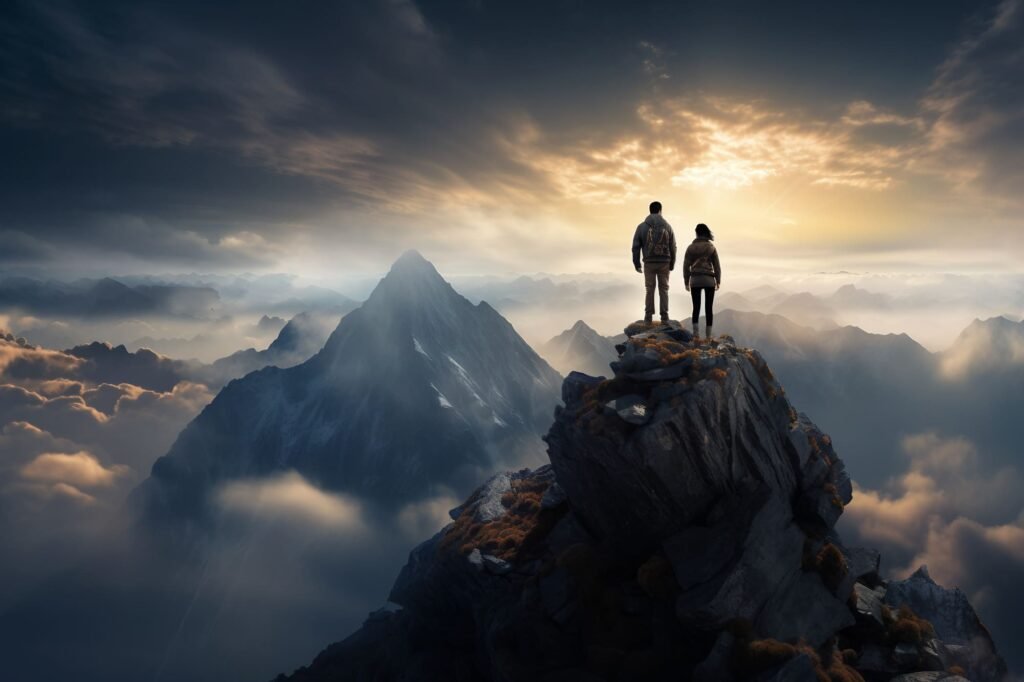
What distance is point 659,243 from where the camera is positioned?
29.5m

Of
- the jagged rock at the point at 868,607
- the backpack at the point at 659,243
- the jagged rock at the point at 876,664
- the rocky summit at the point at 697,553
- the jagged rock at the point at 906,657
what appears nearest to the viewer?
the rocky summit at the point at 697,553

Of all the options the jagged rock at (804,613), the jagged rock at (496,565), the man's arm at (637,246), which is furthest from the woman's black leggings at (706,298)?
the jagged rock at (496,565)

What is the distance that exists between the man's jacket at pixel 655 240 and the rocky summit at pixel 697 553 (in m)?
5.11

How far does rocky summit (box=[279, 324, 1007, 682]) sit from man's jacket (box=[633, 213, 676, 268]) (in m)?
5.11

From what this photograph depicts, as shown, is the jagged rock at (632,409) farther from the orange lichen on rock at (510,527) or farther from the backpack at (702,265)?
the orange lichen on rock at (510,527)

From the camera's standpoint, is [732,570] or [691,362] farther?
[691,362]

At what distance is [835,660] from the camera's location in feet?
79.2

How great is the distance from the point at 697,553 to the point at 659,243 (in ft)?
58.3

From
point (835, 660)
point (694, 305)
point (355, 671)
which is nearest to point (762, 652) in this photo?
point (835, 660)

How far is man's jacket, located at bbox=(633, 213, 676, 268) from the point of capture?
1159 inches

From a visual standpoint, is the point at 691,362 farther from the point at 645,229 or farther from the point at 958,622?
the point at 958,622

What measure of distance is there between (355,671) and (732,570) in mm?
61997

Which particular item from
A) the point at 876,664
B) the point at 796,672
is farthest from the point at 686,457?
the point at 876,664

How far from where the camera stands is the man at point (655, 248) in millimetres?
29453
